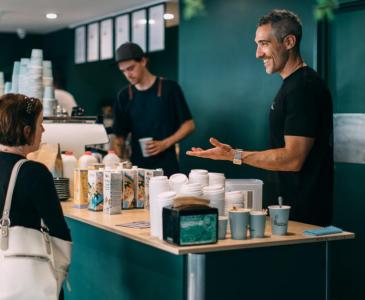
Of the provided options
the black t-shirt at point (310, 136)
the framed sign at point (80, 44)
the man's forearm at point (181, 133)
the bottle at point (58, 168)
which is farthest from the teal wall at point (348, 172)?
the framed sign at point (80, 44)

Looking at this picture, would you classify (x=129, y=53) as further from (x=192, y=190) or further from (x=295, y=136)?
(x=192, y=190)

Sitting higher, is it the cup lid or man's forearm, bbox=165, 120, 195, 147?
man's forearm, bbox=165, 120, 195, 147

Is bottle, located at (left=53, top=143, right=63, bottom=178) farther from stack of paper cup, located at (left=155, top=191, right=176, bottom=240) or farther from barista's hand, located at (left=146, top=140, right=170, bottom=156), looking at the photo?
stack of paper cup, located at (left=155, top=191, right=176, bottom=240)

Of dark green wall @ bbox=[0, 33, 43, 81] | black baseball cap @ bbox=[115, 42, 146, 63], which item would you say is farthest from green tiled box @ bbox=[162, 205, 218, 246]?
dark green wall @ bbox=[0, 33, 43, 81]

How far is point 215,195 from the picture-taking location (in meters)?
2.48

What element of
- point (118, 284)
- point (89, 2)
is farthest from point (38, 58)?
point (89, 2)

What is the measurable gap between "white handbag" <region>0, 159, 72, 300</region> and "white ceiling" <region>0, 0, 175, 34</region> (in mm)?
5849

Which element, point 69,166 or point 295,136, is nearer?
point 295,136

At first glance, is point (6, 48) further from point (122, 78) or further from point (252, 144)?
point (252, 144)

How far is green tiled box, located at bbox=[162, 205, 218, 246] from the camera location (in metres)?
2.22

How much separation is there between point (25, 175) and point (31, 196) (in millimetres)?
74

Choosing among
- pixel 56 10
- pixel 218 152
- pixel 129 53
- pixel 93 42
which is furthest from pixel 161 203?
pixel 93 42

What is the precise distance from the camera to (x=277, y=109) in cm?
314

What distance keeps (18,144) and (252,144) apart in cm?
283
